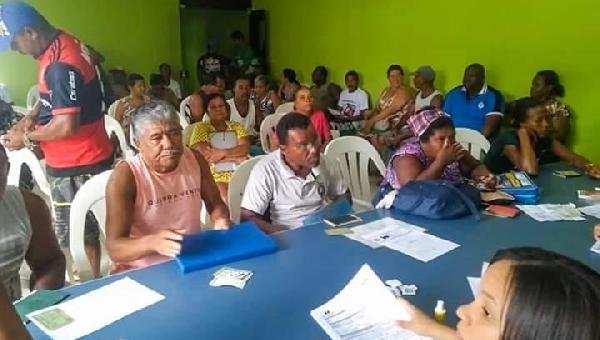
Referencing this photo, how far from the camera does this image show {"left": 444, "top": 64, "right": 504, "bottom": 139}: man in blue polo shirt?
4992mm

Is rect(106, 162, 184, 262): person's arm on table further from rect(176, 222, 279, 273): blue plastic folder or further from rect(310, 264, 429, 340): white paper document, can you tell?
rect(310, 264, 429, 340): white paper document

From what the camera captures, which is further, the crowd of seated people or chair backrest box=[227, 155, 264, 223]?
chair backrest box=[227, 155, 264, 223]

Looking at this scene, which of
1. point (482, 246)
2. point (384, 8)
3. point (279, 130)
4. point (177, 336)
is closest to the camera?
point (177, 336)

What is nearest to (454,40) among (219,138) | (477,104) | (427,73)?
(427,73)

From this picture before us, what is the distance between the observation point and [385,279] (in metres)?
1.73

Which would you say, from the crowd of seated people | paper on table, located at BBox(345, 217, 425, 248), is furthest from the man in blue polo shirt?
paper on table, located at BBox(345, 217, 425, 248)

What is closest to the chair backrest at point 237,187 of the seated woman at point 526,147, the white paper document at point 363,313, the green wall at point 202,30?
the white paper document at point 363,313

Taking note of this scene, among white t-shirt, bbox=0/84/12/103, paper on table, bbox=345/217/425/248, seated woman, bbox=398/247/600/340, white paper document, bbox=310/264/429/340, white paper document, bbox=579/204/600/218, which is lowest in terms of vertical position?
white paper document, bbox=310/264/429/340

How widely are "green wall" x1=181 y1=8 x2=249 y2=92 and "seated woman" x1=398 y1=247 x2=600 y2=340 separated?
26.8 feet

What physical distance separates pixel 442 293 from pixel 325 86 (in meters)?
5.82

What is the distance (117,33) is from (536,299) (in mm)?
7919

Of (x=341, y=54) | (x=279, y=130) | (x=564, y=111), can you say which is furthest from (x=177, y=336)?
(x=341, y=54)

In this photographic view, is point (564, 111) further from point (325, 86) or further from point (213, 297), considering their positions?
point (213, 297)

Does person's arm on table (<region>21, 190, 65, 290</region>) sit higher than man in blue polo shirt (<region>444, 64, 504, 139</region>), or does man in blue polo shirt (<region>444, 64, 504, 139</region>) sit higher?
man in blue polo shirt (<region>444, 64, 504, 139</region>)
